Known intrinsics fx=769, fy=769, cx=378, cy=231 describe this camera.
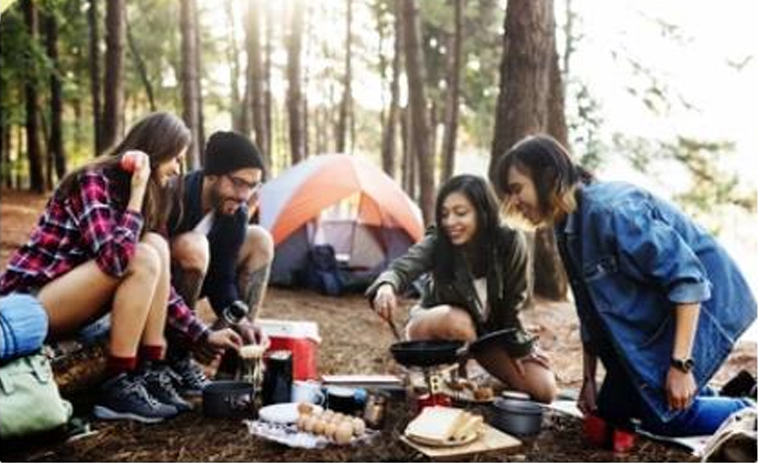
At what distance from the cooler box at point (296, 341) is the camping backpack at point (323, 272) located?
4.24 metres

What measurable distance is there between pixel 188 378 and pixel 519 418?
1.60 meters

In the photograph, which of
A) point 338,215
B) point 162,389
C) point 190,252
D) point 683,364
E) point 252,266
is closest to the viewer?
point 683,364

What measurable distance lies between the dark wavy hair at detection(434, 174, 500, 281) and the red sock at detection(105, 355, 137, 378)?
5.21 ft

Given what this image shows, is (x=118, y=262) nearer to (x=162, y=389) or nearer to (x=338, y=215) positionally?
(x=162, y=389)

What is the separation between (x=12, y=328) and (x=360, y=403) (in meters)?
1.44

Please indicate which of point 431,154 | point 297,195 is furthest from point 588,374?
point 431,154

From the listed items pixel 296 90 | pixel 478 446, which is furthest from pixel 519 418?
pixel 296 90

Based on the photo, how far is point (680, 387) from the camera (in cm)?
291

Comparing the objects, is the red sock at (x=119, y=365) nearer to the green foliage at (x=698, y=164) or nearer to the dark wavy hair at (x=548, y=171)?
the dark wavy hair at (x=548, y=171)

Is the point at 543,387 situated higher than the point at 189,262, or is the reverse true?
the point at 189,262

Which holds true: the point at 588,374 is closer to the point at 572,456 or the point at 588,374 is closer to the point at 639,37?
the point at 572,456

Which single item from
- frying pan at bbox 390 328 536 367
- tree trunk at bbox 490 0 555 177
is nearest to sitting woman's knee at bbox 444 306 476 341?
frying pan at bbox 390 328 536 367

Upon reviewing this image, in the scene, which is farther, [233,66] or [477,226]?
[233,66]

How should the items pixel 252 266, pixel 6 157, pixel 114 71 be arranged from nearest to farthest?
1. pixel 252 266
2. pixel 114 71
3. pixel 6 157
